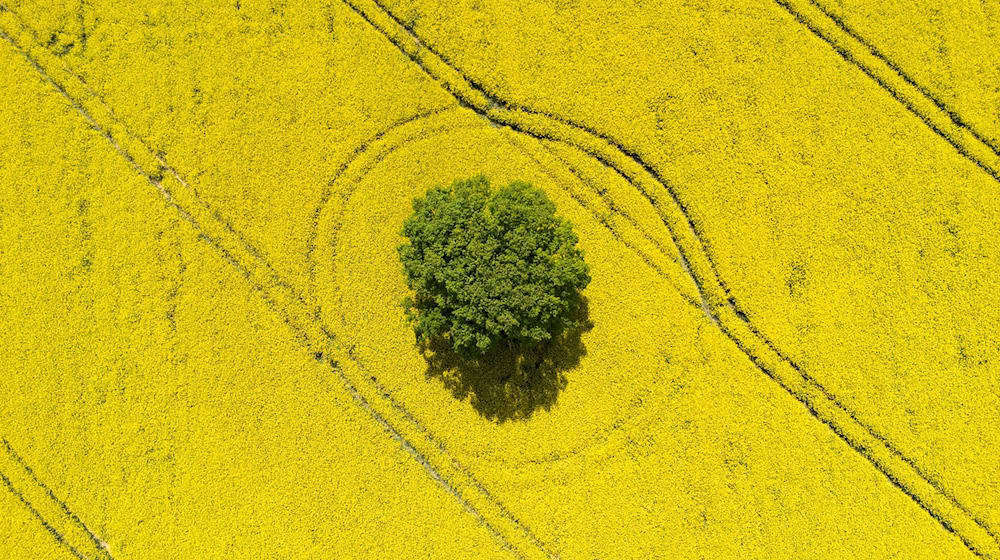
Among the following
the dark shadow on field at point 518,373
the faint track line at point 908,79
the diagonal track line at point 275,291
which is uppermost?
the faint track line at point 908,79

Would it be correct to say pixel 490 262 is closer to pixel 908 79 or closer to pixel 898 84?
pixel 898 84

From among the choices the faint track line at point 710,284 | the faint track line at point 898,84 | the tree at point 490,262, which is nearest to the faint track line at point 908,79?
the faint track line at point 898,84

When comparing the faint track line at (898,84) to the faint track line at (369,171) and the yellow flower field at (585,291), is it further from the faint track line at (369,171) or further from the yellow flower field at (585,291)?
the faint track line at (369,171)

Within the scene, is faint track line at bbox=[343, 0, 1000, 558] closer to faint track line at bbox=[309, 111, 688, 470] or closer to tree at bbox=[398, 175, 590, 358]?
faint track line at bbox=[309, 111, 688, 470]

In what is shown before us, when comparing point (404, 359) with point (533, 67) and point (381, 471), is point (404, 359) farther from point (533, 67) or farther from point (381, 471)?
point (533, 67)

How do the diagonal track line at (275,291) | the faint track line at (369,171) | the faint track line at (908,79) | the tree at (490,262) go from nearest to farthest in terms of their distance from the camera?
the tree at (490,262), the diagonal track line at (275,291), the faint track line at (369,171), the faint track line at (908,79)

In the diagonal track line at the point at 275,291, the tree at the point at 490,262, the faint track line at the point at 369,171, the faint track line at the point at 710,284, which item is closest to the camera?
the tree at the point at 490,262

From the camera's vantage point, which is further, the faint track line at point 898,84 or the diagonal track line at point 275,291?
the faint track line at point 898,84

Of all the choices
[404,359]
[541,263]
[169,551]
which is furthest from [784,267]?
[169,551]
